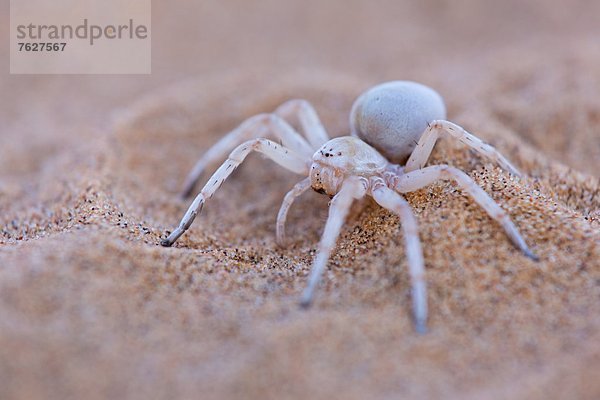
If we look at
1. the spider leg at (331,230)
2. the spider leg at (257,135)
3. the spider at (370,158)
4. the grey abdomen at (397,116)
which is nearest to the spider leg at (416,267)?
the spider at (370,158)

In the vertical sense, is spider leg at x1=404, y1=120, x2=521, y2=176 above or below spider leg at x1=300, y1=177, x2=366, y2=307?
above

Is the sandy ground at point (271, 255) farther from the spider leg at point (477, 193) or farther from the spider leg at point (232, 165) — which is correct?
the spider leg at point (232, 165)

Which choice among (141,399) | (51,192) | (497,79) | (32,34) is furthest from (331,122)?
(32,34)

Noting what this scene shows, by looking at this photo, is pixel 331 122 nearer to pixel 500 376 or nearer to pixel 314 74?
pixel 314 74

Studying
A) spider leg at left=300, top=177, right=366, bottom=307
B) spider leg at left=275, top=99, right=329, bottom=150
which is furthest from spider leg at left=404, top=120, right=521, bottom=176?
spider leg at left=275, top=99, right=329, bottom=150

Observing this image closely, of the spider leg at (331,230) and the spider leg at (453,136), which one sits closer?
the spider leg at (331,230)

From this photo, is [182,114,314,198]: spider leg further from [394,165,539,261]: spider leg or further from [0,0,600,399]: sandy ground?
[394,165,539,261]: spider leg

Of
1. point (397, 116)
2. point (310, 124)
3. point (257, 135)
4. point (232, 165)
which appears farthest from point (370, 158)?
point (257, 135)
